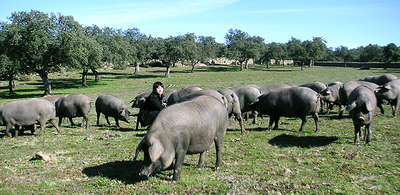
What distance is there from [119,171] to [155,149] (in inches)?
84.0

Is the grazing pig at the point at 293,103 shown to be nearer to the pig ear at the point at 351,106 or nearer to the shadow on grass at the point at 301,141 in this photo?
the shadow on grass at the point at 301,141

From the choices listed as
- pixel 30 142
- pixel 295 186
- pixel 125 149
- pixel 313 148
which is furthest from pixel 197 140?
pixel 30 142

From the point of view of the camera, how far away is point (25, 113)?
1203cm

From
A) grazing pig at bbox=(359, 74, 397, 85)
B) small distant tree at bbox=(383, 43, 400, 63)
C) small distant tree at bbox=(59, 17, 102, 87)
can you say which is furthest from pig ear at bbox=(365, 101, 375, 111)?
small distant tree at bbox=(383, 43, 400, 63)

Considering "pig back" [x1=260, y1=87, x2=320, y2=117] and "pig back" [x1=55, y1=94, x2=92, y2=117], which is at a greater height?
"pig back" [x1=260, y1=87, x2=320, y2=117]

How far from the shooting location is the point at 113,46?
43688mm

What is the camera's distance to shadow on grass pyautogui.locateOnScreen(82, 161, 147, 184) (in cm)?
679

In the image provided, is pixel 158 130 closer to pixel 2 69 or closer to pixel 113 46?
pixel 2 69

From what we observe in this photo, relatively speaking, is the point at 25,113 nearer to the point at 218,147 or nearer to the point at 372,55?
the point at 218,147

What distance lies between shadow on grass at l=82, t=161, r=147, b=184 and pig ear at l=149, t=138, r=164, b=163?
1226 millimetres

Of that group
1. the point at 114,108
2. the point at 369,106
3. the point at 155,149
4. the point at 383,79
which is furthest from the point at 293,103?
the point at 383,79

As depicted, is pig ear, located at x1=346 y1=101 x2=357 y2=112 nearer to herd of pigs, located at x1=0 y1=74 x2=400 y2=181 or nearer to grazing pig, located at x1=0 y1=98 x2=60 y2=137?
herd of pigs, located at x1=0 y1=74 x2=400 y2=181

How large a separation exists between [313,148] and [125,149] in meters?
5.80

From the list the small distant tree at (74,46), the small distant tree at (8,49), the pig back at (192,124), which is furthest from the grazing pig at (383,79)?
the small distant tree at (8,49)
